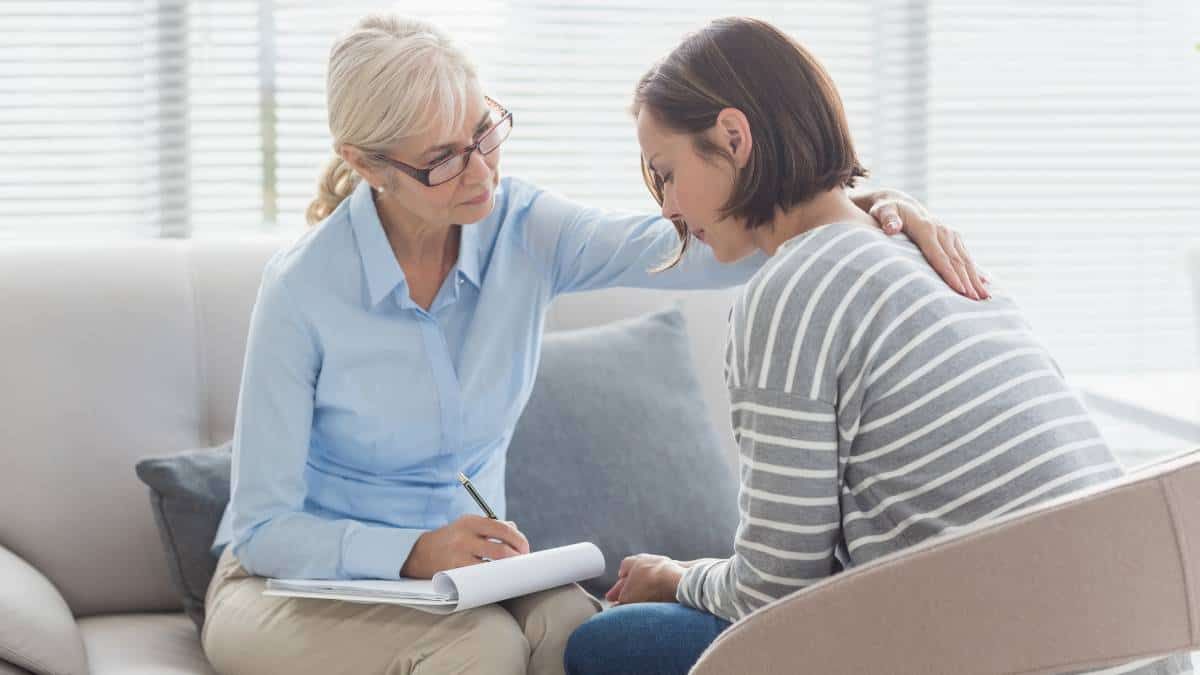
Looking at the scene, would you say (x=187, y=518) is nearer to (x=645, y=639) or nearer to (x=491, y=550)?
(x=491, y=550)

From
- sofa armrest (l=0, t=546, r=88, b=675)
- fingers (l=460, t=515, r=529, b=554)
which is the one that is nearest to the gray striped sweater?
fingers (l=460, t=515, r=529, b=554)

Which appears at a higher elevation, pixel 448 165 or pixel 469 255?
pixel 448 165

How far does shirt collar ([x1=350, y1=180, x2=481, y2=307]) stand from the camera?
168cm

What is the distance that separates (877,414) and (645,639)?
382 mm

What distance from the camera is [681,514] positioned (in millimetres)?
2002

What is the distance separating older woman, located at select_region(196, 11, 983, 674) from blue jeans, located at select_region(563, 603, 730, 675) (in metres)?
0.12

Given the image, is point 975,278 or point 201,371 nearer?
point 975,278

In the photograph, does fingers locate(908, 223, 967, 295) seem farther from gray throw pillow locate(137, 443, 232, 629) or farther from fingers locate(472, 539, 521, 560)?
gray throw pillow locate(137, 443, 232, 629)

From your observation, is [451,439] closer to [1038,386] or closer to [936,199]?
[1038,386]

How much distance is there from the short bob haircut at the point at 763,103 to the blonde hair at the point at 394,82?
0.42m

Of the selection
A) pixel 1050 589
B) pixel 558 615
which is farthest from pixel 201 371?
pixel 1050 589

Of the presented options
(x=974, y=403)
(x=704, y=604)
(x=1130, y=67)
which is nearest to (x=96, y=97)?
(x=704, y=604)

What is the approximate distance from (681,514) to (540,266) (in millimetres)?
462

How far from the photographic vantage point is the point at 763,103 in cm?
125
